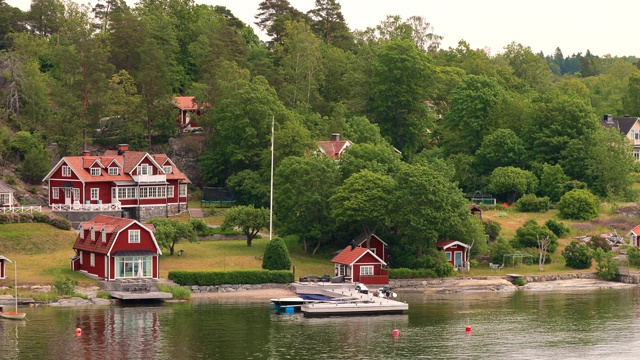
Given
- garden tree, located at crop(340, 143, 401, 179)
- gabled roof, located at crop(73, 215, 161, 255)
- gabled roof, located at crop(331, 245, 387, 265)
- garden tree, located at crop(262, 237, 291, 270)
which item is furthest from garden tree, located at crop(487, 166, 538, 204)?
gabled roof, located at crop(73, 215, 161, 255)

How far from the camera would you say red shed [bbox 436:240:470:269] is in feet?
316

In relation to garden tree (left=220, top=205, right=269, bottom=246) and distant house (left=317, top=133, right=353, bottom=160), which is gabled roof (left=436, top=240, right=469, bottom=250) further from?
distant house (left=317, top=133, right=353, bottom=160)

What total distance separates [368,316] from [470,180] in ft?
150

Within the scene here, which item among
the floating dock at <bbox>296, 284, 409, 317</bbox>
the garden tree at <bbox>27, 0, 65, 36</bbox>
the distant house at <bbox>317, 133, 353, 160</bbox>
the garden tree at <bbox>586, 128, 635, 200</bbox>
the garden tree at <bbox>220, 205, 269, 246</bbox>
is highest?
the garden tree at <bbox>27, 0, 65, 36</bbox>

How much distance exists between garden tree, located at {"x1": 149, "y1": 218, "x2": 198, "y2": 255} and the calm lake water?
30.3 feet

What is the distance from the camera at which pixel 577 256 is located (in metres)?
99.1

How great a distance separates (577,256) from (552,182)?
20598mm

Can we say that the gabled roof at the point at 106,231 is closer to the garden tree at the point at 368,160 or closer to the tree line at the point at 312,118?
the tree line at the point at 312,118

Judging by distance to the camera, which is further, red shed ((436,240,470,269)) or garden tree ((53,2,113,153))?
garden tree ((53,2,113,153))

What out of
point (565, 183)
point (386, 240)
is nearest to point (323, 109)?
point (565, 183)

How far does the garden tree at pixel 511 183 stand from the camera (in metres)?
118

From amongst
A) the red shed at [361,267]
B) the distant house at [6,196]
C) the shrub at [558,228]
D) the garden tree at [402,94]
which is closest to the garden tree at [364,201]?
the red shed at [361,267]

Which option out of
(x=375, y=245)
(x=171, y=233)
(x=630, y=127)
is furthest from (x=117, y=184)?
(x=630, y=127)

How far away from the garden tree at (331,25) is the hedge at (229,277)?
241 ft
